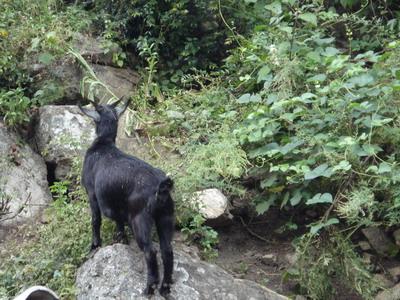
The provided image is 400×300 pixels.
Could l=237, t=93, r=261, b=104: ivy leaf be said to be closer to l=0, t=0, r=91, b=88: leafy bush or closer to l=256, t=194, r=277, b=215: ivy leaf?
l=256, t=194, r=277, b=215: ivy leaf

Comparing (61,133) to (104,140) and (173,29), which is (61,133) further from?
(173,29)

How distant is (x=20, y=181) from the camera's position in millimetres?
8195

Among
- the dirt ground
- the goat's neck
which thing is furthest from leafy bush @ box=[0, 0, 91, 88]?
the dirt ground

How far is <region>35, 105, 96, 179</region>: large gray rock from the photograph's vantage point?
27.3 feet

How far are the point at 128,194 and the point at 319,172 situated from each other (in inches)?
67.9

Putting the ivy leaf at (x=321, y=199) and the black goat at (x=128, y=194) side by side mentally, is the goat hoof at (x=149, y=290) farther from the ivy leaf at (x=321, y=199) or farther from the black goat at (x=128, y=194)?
the ivy leaf at (x=321, y=199)

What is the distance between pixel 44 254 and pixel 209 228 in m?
1.59

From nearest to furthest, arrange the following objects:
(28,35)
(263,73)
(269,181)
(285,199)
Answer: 1. (285,199)
2. (269,181)
3. (263,73)
4. (28,35)

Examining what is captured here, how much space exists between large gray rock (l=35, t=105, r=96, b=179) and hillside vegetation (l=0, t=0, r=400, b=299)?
0.27 m

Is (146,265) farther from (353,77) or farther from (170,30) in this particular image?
(170,30)

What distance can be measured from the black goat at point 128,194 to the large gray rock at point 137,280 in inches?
7.1

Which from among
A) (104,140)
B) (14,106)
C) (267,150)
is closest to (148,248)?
(104,140)

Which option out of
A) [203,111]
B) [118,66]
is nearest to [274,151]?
[203,111]

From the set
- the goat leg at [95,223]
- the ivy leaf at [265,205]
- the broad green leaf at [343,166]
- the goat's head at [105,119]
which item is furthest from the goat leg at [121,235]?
the broad green leaf at [343,166]
